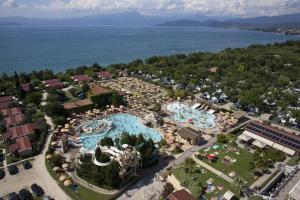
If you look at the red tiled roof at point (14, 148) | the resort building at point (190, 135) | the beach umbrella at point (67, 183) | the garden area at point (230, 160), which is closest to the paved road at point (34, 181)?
the beach umbrella at point (67, 183)

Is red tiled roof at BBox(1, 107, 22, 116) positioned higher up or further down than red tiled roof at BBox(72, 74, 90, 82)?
higher up

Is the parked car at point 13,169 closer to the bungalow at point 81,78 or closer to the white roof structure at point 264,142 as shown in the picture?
the white roof structure at point 264,142

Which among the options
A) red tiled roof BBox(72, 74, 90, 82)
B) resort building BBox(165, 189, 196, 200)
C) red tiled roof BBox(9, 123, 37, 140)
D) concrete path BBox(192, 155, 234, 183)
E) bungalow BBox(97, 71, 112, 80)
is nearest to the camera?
resort building BBox(165, 189, 196, 200)

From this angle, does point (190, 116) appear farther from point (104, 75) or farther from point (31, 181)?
point (104, 75)

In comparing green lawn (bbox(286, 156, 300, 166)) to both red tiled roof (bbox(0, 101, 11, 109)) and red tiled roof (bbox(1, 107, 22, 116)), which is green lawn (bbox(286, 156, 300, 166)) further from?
red tiled roof (bbox(0, 101, 11, 109))

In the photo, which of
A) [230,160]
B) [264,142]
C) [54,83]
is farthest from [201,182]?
[54,83]

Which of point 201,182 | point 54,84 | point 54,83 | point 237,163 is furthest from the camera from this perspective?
point 54,83

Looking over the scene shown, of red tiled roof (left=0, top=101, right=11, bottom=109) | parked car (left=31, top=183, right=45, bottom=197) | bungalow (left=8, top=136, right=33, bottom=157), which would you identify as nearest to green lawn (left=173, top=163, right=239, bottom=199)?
parked car (left=31, top=183, right=45, bottom=197)
